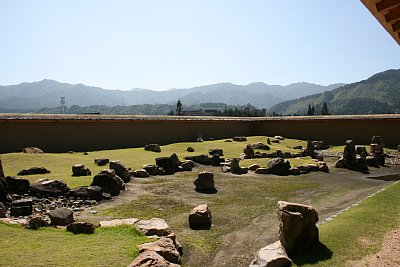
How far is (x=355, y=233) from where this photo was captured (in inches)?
397

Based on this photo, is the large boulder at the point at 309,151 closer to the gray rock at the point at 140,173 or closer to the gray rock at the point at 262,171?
the gray rock at the point at 262,171

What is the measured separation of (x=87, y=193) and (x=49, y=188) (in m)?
1.86

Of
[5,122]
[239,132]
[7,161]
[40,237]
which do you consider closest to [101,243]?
[40,237]

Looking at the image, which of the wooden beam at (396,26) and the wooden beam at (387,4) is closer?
the wooden beam at (387,4)

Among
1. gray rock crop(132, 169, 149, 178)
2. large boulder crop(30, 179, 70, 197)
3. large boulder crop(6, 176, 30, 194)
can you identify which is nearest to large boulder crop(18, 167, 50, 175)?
large boulder crop(6, 176, 30, 194)

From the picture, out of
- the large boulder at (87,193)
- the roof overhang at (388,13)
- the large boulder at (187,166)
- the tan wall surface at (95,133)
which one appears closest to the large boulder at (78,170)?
the large boulder at (87,193)

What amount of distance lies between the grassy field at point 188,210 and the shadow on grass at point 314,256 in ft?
0.36

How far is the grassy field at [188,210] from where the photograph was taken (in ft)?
28.9

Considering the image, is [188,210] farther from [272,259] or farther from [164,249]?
[272,259]

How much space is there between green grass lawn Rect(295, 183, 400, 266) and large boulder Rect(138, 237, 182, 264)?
301 centimetres

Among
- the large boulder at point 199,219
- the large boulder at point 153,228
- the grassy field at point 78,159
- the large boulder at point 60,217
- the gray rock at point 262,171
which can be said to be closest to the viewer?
the large boulder at point 153,228

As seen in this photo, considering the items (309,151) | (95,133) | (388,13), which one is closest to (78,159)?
(95,133)

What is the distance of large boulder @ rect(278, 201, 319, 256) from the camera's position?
9266mm

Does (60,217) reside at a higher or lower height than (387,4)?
lower
